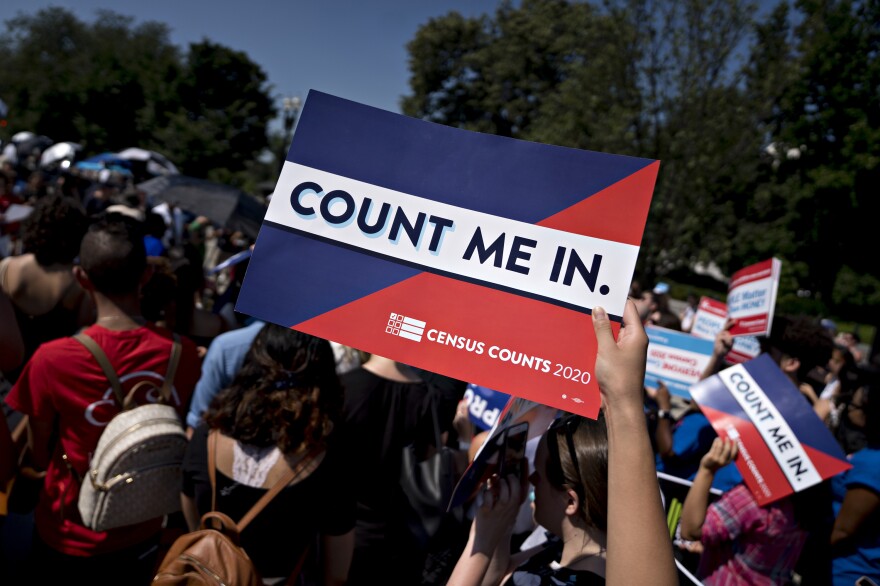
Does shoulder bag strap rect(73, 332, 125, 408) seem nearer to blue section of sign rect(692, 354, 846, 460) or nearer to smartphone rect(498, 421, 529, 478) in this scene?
smartphone rect(498, 421, 529, 478)

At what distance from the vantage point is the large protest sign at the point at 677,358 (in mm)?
4660

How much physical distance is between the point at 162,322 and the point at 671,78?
41.5 ft

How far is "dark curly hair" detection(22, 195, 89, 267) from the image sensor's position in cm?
340

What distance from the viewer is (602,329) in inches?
55.5

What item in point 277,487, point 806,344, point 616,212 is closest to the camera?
point 616,212

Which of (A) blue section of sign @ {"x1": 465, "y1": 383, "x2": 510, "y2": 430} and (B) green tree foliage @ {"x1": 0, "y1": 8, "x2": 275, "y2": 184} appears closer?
(A) blue section of sign @ {"x1": 465, "y1": 383, "x2": 510, "y2": 430}

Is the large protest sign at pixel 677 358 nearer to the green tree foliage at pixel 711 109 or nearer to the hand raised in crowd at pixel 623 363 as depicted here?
the hand raised in crowd at pixel 623 363

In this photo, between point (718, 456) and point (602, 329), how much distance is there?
1.59 metres

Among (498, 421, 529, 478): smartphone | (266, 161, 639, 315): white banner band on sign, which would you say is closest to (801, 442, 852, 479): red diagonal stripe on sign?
(498, 421, 529, 478): smartphone

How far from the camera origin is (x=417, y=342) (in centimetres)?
159

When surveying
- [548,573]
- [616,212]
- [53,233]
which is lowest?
[548,573]

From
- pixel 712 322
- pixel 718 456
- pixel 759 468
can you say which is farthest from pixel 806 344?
pixel 712 322

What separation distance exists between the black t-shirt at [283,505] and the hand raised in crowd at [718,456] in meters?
1.57

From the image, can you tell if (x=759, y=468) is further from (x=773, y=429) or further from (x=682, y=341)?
(x=682, y=341)
